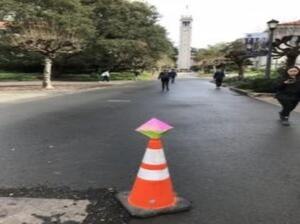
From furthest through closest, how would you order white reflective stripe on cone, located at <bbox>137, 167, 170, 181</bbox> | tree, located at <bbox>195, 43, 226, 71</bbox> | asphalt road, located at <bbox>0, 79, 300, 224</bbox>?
tree, located at <bbox>195, 43, 226, 71</bbox> → asphalt road, located at <bbox>0, 79, 300, 224</bbox> → white reflective stripe on cone, located at <bbox>137, 167, 170, 181</bbox>

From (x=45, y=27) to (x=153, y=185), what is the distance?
2427 cm

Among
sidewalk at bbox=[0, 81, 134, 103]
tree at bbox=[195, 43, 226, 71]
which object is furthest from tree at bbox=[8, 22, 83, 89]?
tree at bbox=[195, 43, 226, 71]

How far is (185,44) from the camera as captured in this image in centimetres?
16550

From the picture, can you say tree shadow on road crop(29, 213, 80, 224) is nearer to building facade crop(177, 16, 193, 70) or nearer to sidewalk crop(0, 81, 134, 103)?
sidewalk crop(0, 81, 134, 103)

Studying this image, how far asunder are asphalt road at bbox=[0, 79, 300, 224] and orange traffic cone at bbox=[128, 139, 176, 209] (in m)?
0.22

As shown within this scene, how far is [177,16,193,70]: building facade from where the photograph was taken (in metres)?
160

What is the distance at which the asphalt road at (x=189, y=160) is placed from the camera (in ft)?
16.1

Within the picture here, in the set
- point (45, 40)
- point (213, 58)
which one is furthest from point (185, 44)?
point (45, 40)

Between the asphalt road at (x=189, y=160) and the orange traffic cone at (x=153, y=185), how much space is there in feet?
0.72

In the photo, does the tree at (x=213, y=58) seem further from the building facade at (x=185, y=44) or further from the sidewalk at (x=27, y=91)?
the sidewalk at (x=27, y=91)

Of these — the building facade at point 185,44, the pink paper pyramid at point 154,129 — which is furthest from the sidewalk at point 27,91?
the building facade at point 185,44

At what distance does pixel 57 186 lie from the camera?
18.3 feet

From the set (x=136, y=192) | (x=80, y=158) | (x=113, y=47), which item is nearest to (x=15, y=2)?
(x=113, y=47)

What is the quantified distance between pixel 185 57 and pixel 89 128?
152648 millimetres
